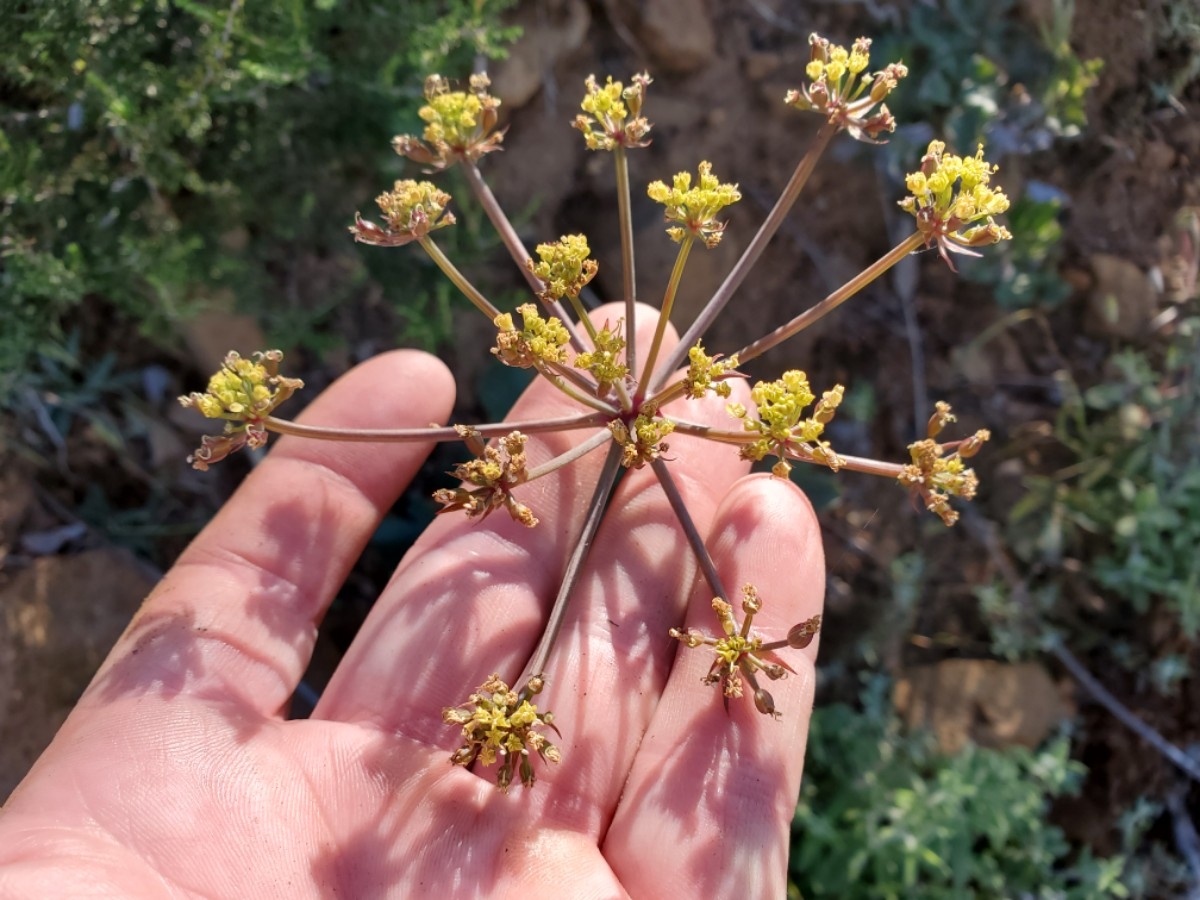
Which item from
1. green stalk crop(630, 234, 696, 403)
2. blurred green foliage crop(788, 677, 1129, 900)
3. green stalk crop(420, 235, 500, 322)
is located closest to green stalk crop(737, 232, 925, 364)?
green stalk crop(630, 234, 696, 403)

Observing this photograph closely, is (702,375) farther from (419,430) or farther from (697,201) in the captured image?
(419,430)

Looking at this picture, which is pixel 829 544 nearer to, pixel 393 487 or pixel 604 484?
pixel 604 484

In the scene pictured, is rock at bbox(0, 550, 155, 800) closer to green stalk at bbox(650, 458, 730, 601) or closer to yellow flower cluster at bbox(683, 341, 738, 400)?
green stalk at bbox(650, 458, 730, 601)

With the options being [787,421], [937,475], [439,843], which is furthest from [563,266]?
[439,843]

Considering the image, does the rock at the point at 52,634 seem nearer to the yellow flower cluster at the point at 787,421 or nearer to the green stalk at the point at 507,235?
the green stalk at the point at 507,235

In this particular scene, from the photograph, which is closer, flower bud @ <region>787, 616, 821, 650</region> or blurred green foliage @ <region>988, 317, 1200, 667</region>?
flower bud @ <region>787, 616, 821, 650</region>

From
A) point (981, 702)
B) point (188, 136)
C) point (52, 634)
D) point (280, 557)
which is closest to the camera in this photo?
point (280, 557)

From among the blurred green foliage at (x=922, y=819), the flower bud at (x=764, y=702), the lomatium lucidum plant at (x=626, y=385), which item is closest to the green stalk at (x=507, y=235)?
the lomatium lucidum plant at (x=626, y=385)
